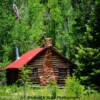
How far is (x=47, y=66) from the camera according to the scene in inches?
2194

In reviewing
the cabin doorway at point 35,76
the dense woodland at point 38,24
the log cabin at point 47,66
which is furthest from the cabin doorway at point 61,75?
the dense woodland at point 38,24

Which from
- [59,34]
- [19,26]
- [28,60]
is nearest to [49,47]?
[28,60]

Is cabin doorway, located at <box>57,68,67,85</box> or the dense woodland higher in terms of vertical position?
the dense woodland

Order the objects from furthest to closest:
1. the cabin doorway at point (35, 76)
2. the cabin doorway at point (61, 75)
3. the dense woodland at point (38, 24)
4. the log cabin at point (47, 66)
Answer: the dense woodland at point (38, 24), the cabin doorway at point (61, 75), the cabin doorway at point (35, 76), the log cabin at point (47, 66)

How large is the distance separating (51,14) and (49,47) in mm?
23647

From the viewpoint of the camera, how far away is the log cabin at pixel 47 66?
54.6 metres

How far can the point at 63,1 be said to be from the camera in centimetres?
7681

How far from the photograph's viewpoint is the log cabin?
179 ft

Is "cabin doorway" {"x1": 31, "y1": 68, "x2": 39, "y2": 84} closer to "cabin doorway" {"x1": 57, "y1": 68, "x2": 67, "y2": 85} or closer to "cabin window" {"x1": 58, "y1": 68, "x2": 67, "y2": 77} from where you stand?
"cabin doorway" {"x1": 57, "y1": 68, "x2": 67, "y2": 85}

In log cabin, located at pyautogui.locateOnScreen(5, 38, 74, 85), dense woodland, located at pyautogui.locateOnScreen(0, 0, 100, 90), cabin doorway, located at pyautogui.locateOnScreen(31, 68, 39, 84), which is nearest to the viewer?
log cabin, located at pyautogui.locateOnScreen(5, 38, 74, 85)

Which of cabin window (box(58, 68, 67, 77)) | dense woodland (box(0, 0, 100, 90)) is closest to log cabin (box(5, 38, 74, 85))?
cabin window (box(58, 68, 67, 77))

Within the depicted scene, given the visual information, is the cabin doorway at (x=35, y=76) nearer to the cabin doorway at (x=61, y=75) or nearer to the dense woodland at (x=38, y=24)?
the cabin doorway at (x=61, y=75)

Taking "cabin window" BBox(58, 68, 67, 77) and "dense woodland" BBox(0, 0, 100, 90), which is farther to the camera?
"dense woodland" BBox(0, 0, 100, 90)

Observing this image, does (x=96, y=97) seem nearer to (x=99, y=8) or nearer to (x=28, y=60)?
(x=99, y=8)
